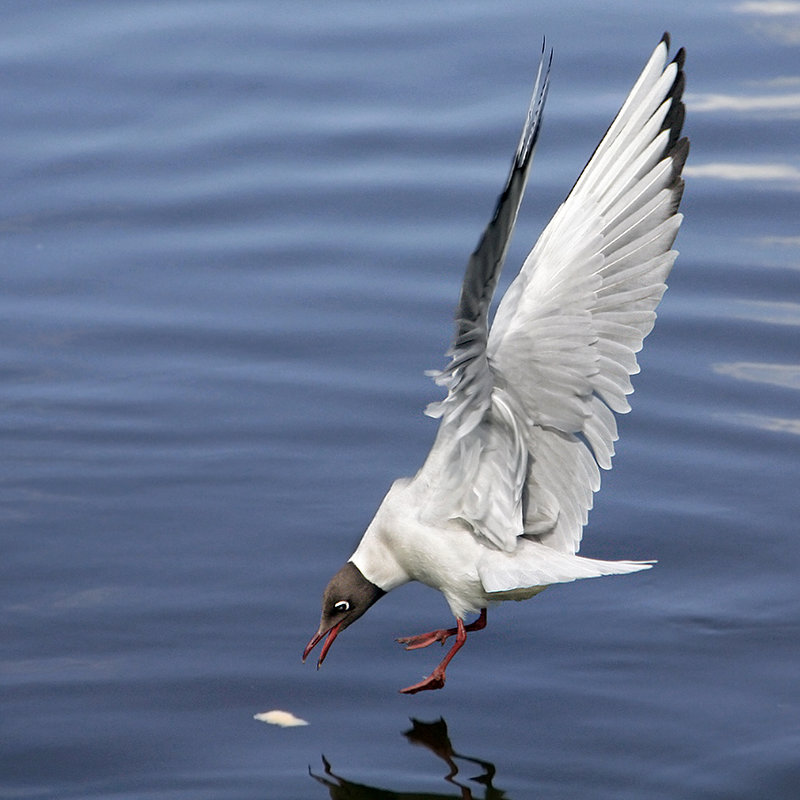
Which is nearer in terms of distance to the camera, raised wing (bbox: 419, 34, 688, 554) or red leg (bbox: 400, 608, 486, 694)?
raised wing (bbox: 419, 34, 688, 554)

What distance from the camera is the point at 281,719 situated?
183 inches

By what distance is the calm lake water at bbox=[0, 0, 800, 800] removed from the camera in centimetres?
460

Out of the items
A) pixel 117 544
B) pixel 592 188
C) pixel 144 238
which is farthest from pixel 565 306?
pixel 144 238

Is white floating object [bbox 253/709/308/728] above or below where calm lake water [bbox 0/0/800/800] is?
below

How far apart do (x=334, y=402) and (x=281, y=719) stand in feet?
6.01

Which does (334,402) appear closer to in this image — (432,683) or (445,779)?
(432,683)

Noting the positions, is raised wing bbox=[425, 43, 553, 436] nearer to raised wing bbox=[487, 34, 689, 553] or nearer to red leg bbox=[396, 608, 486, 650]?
raised wing bbox=[487, 34, 689, 553]

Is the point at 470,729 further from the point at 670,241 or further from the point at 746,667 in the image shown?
the point at 670,241

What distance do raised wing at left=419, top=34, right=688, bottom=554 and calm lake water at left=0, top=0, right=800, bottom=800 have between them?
0.63m

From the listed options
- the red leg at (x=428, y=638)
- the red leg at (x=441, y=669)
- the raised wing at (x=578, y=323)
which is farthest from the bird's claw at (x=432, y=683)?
the raised wing at (x=578, y=323)

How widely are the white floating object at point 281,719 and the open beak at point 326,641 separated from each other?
0.72 feet

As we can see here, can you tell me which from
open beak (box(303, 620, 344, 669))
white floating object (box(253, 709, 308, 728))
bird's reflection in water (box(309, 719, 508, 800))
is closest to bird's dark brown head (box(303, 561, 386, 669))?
open beak (box(303, 620, 344, 669))

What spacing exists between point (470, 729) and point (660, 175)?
167 cm

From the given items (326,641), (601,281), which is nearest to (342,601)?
(326,641)
